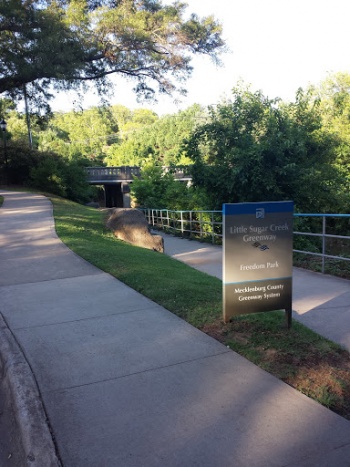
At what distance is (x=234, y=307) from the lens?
4648 millimetres

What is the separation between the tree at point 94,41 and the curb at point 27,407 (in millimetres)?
19287

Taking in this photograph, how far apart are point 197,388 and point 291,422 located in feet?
2.61

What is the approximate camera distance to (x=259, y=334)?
456cm

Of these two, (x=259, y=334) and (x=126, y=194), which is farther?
(x=126, y=194)

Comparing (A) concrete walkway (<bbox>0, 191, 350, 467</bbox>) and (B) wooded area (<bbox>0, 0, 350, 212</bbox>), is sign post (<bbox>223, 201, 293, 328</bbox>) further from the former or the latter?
(B) wooded area (<bbox>0, 0, 350, 212</bbox>)

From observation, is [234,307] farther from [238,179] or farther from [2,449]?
[238,179]

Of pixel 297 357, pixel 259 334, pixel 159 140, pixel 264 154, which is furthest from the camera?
pixel 159 140

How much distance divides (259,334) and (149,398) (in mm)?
1540

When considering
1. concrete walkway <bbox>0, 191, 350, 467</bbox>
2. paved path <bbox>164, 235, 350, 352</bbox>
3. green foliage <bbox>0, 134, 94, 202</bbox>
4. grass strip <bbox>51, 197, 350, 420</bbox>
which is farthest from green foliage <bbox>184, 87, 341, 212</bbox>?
green foliage <bbox>0, 134, 94, 202</bbox>

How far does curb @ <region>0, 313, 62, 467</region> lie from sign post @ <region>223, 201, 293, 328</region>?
6.71 ft

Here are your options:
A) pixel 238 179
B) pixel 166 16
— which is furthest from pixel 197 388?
pixel 166 16

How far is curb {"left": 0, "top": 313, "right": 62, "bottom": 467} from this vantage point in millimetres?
2816

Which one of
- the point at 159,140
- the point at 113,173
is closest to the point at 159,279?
the point at 113,173

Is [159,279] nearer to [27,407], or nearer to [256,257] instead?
[256,257]
